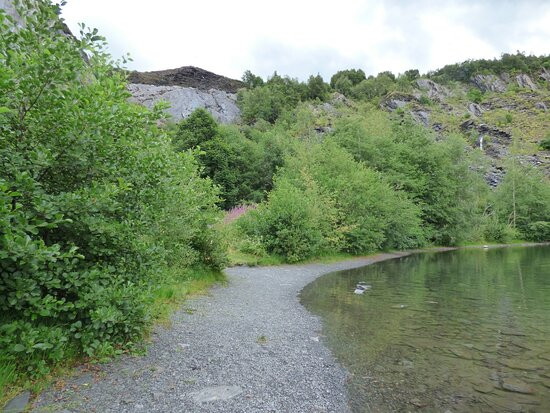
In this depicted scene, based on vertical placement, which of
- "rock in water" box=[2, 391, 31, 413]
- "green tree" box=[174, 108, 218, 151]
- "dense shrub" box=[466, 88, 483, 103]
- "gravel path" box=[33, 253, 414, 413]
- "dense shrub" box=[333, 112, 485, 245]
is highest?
"dense shrub" box=[466, 88, 483, 103]

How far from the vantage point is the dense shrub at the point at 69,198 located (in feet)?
18.0

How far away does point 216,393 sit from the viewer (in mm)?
6539

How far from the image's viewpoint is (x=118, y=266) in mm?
7441

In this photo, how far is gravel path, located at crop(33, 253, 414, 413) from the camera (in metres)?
6.00

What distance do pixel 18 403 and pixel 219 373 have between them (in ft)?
10.6

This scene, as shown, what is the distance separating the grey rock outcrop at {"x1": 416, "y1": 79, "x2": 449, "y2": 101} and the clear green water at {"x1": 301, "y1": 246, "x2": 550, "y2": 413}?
171273 mm

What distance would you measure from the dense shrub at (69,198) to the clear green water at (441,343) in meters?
4.61

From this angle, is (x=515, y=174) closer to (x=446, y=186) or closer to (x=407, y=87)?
(x=446, y=186)

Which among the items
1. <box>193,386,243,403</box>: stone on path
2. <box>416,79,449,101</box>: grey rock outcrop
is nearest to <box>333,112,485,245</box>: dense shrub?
<box>193,386,243,403</box>: stone on path

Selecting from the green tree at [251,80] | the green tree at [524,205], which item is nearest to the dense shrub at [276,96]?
the green tree at [251,80]

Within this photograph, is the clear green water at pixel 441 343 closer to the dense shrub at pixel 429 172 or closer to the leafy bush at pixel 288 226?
the leafy bush at pixel 288 226

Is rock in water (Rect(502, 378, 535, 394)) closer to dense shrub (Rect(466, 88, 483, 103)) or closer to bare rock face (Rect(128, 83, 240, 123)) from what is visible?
bare rock face (Rect(128, 83, 240, 123))

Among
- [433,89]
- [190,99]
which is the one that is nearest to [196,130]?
[190,99]

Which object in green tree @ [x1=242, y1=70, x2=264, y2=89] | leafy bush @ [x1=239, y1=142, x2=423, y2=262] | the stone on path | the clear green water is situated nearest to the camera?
the stone on path
